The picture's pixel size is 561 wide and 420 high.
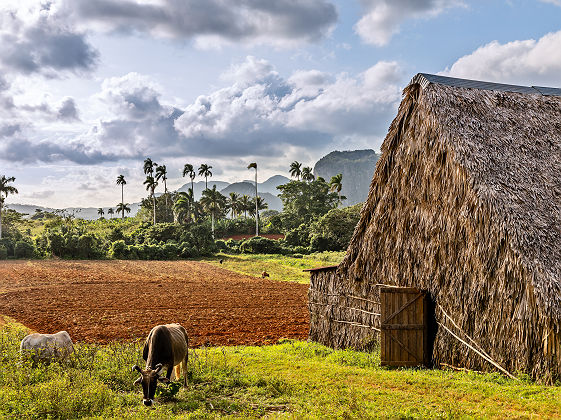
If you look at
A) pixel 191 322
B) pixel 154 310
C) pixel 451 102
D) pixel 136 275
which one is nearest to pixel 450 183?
pixel 451 102

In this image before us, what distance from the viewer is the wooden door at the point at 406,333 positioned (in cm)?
1138

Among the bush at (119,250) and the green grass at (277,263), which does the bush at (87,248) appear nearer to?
the bush at (119,250)

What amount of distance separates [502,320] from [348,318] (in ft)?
18.3

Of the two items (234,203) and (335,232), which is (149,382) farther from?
(234,203)

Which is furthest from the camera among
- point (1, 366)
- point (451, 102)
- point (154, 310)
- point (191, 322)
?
point (154, 310)

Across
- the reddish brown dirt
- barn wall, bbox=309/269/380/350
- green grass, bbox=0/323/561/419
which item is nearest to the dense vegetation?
the reddish brown dirt

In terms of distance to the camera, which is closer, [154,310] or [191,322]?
[191,322]

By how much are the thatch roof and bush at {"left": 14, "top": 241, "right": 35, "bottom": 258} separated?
49.9 meters

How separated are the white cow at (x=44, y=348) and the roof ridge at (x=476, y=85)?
11.7 metres

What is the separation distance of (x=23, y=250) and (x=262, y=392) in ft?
175

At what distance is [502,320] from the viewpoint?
9.43m

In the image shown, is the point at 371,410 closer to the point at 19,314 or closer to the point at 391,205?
the point at 391,205

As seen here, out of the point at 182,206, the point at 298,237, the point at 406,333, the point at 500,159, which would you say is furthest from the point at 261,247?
the point at 500,159

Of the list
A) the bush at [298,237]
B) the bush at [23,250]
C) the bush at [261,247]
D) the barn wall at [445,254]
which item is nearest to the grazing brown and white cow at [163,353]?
the barn wall at [445,254]
